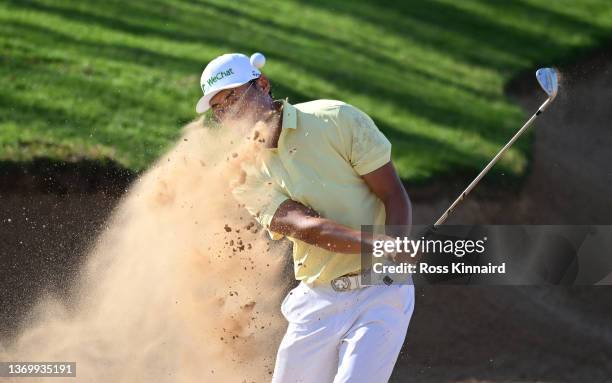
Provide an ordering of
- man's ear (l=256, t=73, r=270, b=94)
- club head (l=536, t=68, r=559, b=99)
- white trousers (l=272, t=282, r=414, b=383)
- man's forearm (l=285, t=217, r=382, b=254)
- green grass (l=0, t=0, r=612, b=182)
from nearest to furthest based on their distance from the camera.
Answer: man's forearm (l=285, t=217, r=382, b=254)
white trousers (l=272, t=282, r=414, b=383)
man's ear (l=256, t=73, r=270, b=94)
club head (l=536, t=68, r=559, b=99)
green grass (l=0, t=0, r=612, b=182)

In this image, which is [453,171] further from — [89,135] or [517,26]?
[517,26]

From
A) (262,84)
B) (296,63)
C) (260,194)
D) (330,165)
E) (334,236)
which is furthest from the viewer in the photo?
(296,63)

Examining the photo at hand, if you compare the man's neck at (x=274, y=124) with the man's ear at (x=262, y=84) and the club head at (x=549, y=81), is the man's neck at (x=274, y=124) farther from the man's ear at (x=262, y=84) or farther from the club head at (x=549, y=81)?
the club head at (x=549, y=81)

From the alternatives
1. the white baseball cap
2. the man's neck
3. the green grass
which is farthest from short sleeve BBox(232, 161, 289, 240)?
the green grass

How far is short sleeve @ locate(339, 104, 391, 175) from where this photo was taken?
476cm

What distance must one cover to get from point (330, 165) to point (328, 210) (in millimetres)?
222

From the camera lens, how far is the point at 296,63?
1174 cm

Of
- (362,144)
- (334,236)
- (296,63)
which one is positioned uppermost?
(362,144)

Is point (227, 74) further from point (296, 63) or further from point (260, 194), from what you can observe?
point (296, 63)

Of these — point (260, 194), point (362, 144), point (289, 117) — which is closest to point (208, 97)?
point (289, 117)

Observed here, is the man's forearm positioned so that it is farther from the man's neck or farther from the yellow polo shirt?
the man's neck

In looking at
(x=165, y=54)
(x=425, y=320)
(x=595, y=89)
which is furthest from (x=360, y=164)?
(x=595, y=89)

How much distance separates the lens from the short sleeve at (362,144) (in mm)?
4758

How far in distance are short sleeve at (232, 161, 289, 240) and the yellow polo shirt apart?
0.01 metres
